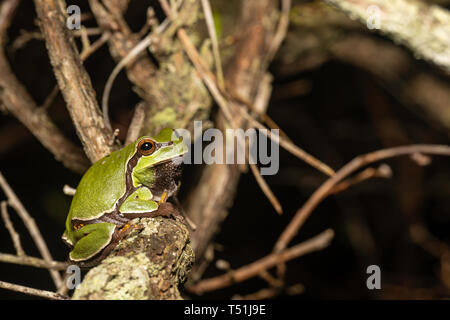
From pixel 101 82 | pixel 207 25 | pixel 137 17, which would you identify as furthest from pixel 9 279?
pixel 207 25

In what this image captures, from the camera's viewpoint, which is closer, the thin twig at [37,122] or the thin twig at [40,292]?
the thin twig at [40,292]

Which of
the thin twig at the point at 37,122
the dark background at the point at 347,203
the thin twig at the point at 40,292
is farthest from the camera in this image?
the dark background at the point at 347,203

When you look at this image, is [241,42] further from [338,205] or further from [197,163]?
[338,205]

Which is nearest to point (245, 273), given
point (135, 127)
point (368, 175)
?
point (368, 175)

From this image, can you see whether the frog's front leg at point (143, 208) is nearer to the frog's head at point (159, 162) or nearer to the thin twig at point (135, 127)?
the frog's head at point (159, 162)

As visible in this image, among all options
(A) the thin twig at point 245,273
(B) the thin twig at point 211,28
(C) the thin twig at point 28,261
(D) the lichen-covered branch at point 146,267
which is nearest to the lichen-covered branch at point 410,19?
(B) the thin twig at point 211,28

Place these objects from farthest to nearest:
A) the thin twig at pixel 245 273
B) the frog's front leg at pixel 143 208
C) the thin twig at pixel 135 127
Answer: the thin twig at pixel 245 273 < the thin twig at pixel 135 127 < the frog's front leg at pixel 143 208

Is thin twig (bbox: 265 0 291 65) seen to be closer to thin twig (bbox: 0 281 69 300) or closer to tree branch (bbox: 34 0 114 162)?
tree branch (bbox: 34 0 114 162)

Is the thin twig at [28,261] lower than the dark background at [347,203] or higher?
higher
